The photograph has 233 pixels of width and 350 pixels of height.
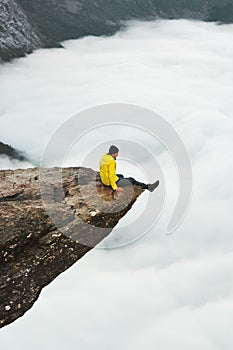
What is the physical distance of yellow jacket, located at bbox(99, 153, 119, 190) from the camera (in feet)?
69.7

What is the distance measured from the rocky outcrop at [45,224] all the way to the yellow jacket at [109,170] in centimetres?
58

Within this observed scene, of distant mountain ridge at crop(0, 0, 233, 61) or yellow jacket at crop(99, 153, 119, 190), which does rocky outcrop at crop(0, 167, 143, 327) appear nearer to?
yellow jacket at crop(99, 153, 119, 190)

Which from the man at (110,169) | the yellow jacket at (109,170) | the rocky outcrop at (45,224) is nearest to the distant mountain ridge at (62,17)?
the rocky outcrop at (45,224)

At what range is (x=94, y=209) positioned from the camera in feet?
66.9

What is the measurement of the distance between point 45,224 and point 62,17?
151m

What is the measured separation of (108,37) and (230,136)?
2900 inches

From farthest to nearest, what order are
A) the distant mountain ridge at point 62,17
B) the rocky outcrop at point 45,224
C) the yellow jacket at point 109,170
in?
the distant mountain ridge at point 62,17 < the yellow jacket at point 109,170 < the rocky outcrop at point 45,224

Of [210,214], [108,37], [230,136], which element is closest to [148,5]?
[108,37]

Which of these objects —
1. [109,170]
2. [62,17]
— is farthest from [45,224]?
[62,17]

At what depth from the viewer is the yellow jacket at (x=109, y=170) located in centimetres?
2123

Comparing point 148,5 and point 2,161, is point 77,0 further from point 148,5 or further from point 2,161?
point 2,161

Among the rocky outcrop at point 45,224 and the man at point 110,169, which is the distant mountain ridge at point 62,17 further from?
the man at point 110,169

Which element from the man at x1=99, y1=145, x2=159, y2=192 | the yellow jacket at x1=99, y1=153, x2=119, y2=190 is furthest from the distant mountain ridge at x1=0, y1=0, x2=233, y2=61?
the yellow jacket at x1=99, y1=153, x2=119, y2=190

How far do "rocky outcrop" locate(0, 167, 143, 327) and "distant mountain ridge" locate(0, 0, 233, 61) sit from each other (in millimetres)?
111012
